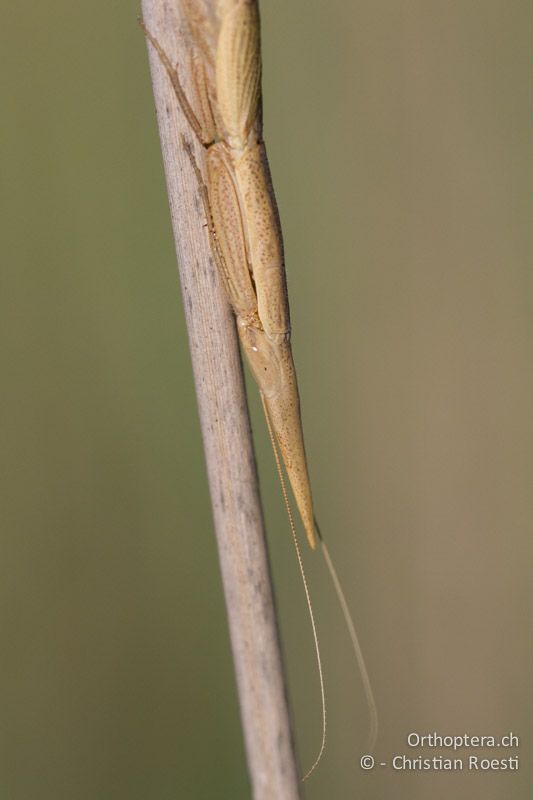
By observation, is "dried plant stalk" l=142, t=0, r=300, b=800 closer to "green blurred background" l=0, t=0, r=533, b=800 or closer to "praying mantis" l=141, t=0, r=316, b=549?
"praying mantis" l=141, t=0, r=316, b=549

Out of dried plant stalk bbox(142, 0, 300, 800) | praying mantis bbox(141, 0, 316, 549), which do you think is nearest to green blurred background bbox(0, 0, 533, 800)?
praying mantis bbox(141, 0, 316, 549)

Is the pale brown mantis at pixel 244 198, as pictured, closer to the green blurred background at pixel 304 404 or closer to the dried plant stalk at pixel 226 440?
the dried plant stalk at pixel 226 440

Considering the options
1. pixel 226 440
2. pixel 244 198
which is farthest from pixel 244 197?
pixel 226 440

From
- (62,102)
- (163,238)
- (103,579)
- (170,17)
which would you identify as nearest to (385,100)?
(163,238)

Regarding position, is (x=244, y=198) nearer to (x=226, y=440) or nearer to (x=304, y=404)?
(x=226, y=440)

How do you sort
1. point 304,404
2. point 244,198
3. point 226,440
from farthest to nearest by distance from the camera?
point 304,404 → point 244,198 → point 226,440
